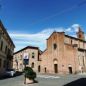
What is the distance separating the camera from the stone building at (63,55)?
45344 millimetres

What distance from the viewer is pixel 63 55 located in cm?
4694

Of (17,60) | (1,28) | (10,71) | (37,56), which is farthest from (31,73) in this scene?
(17,60)

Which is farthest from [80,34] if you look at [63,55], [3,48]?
[3,48]

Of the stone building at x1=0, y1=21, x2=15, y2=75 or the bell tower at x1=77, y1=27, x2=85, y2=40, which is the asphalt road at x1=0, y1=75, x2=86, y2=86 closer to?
the stone building at x1=0, y1=21, x2=15, y2=75

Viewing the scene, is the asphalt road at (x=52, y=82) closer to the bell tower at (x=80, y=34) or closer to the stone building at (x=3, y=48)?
the stone building at (x=3, y=48)

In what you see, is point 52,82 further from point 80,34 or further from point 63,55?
point 80,34

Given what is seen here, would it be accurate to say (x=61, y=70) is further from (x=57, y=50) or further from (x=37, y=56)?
(x=37, y=56)

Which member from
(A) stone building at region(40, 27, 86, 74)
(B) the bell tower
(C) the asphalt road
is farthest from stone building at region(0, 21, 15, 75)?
(B) the bell tower

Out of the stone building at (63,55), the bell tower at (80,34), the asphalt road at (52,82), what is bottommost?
the asphalt road at (52,82)

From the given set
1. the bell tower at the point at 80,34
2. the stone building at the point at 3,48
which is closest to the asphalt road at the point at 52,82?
the stone building at the point at 3,48

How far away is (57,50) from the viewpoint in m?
48.8

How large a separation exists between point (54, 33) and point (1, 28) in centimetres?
1869

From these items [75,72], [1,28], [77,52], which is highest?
[1,28]

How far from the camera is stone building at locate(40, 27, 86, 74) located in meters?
45.3
